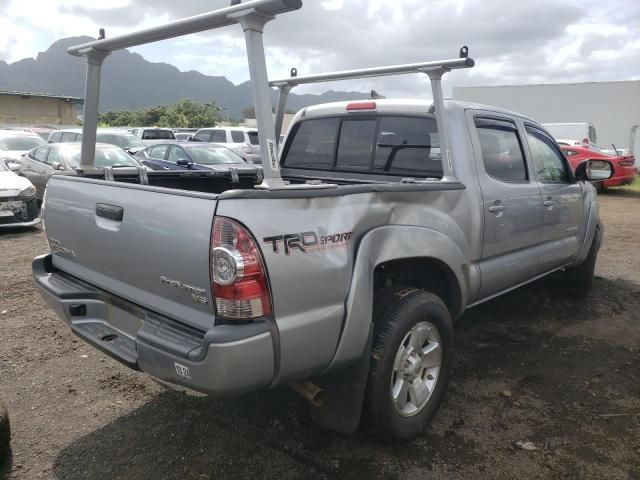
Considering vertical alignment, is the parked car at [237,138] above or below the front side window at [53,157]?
above

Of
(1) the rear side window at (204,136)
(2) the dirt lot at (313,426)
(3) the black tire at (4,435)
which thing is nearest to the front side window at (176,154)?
(1) the rear side window at (204,136)

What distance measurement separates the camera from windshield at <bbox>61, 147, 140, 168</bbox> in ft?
34.1

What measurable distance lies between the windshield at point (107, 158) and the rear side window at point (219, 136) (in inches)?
278

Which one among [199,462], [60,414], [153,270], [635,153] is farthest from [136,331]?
[635,153]

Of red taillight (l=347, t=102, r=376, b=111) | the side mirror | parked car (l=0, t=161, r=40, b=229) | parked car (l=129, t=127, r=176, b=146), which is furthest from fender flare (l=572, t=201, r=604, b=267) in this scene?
parked car (l=129, t=127, r=176, b=146)

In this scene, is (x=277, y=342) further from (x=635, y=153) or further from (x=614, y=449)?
(x=635, y=153)

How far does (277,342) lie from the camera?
7.11 feet

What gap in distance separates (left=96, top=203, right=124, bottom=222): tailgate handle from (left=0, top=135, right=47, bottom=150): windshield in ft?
44.0

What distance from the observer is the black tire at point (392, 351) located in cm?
264

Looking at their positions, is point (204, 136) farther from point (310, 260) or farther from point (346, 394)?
point (310, 260)

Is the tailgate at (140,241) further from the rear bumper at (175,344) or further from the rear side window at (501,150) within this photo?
the rear side window at (501,150)

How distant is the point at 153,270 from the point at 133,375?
1599 mm

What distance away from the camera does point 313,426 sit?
3078mm

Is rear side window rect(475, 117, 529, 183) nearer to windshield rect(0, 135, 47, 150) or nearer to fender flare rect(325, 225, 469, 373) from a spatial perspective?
fender flare rect(325, 225, 469, 373)
